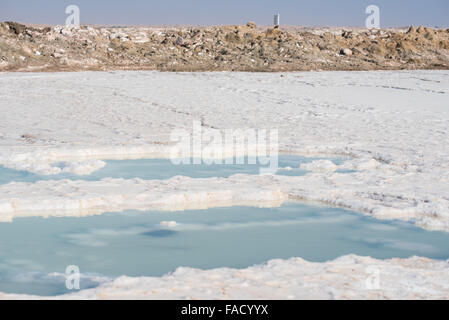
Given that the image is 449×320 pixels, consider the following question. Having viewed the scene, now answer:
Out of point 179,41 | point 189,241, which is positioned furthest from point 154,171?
point 179,41

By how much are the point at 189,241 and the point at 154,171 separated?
2217 mm

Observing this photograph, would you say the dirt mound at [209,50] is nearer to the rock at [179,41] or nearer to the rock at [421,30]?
the rock at [179,41]

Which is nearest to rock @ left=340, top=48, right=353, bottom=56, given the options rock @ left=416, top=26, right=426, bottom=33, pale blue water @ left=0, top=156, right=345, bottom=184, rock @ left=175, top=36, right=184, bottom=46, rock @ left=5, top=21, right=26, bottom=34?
rock @ left=175, top=36, right=184, bottom=46

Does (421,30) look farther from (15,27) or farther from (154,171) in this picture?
(154,171)

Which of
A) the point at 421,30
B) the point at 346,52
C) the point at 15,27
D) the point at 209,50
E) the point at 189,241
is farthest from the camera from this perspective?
the point at 421,30

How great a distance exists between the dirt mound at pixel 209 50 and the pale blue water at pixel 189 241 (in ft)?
54.5

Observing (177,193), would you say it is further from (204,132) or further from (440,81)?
(440,81)

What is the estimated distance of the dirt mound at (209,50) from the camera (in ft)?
73.6

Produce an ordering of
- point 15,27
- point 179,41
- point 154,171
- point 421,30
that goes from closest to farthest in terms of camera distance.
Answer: point 154,171
point 15,27
point 179,41
point 421,30

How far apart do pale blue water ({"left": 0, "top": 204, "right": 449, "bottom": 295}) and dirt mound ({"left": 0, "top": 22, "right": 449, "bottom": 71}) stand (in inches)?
654

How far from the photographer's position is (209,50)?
25.8m

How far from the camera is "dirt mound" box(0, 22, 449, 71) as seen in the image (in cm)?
2245

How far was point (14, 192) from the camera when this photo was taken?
209 inches

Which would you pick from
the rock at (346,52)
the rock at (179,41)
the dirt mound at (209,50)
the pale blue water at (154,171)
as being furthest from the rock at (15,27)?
the pale blue water at (154,171)
